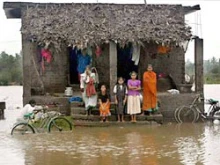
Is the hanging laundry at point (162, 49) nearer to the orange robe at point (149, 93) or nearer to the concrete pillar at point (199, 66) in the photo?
the concrete pillar at point (199, 66)

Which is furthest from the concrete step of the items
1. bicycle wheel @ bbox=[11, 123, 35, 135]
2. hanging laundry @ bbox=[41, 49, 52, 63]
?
hanging laundry @ bbox=[41, 49, 52, 63]

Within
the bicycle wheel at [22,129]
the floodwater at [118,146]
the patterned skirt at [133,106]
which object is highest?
the patterned skirt at [133,106]

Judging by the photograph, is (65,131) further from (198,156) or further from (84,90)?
(198,156)

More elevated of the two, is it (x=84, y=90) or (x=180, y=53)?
(x=180, y=53)

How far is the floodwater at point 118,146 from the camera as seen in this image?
9.84 metres

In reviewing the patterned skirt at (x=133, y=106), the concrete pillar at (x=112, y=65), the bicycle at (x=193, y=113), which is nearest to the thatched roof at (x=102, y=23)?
the concrete pillar at (x=112, y=65)

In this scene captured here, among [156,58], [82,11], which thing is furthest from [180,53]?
[82,11]

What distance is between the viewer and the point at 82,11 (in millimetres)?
18000

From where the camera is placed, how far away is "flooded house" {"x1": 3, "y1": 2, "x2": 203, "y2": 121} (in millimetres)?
16844

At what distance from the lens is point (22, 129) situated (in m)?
13.8

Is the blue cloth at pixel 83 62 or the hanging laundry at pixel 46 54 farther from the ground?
the hanging laundry at pixel 46 54

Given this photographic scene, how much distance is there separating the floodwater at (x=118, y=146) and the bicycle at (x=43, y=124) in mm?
273

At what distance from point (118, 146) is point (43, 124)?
3258 mm

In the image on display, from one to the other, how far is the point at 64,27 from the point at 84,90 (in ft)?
8.33
